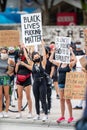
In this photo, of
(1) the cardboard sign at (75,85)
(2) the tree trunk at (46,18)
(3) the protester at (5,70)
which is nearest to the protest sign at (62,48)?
(1) the cardboard sign at (75,85)

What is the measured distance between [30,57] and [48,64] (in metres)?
1.98

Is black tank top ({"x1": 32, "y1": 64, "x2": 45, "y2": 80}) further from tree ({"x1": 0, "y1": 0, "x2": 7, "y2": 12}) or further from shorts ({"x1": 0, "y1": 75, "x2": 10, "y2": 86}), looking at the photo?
tree ({"x1": 0, "y1": 0, "x2": 7, "y2": 12})

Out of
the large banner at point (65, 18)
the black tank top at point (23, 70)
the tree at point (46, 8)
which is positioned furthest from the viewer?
the large banner at point (65, 18)

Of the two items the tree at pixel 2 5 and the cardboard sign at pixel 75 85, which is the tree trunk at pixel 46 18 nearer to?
the tree at pixel 2 5

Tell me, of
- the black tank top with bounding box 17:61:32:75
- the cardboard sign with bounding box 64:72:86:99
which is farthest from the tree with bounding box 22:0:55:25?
the cardboard sign with bounding box 64:72:86:99

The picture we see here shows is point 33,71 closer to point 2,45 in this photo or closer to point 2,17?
point 2,45

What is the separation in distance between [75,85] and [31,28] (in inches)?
74.1

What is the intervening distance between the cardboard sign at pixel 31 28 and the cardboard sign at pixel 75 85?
1403mm

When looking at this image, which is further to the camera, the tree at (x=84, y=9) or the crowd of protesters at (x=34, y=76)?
the tree at (x=84, y=9)

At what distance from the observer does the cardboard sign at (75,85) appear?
1390 cm

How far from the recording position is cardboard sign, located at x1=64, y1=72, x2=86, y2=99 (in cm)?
1390

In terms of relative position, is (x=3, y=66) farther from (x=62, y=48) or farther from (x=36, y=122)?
(x=36, y=122)

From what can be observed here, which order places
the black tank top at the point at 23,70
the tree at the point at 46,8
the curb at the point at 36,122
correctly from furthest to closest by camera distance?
the tree at the point at 46,8 → the black tank top at the point at 23,70 → the curb at the point at 36,122

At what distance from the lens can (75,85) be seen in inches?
557
